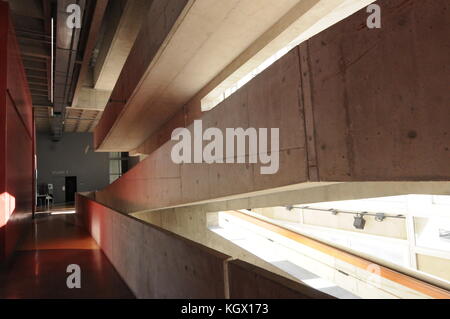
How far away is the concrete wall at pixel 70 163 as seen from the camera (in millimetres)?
22469

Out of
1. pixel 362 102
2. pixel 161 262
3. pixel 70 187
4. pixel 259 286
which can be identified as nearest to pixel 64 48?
pixel 161 262

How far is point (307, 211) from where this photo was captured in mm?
12453

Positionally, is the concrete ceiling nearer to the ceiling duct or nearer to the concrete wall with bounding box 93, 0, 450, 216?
the concrete wall with bounding box 93, 0, 450, 216

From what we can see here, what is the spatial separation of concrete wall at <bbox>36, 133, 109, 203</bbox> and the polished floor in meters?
17.1

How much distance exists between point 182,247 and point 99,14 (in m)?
6.20

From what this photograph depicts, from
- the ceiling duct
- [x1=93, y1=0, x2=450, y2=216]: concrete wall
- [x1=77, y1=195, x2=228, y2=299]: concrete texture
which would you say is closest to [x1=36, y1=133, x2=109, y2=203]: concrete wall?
the ceiling duct

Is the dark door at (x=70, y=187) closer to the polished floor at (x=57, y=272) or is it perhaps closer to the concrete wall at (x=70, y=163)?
the concrete wall at (x=70, y=163)

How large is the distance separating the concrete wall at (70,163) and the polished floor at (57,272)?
1709cm

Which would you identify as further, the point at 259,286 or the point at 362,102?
the point at 362,102

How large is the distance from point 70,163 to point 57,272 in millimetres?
20989

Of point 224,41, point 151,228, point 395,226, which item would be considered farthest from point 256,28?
point 395,226

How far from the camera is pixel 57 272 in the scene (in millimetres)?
4789

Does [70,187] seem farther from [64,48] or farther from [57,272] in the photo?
[57,272]

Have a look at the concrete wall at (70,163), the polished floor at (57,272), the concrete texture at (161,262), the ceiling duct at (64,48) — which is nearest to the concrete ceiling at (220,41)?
the ceiling duct at (64,48)
